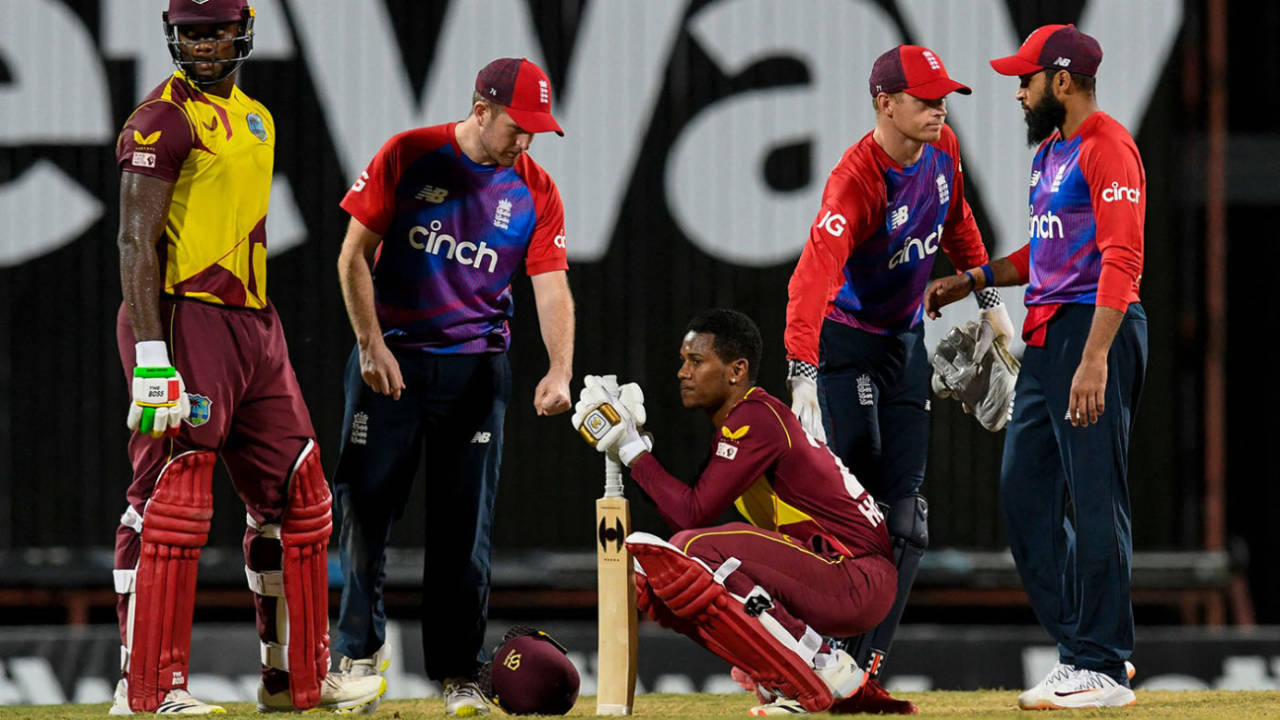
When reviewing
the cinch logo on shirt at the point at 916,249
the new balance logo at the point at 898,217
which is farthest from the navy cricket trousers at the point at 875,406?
the new balance logo at the point at 898,217

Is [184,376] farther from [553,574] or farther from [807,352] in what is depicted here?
[553,574]

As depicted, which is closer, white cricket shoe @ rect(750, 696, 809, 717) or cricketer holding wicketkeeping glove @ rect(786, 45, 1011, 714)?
white cricket shoe @ rect(750, 696, 809, 717)

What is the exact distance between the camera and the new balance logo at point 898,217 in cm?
532

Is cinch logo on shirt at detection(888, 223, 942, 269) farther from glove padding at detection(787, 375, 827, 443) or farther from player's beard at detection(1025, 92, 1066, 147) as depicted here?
glove padding at detection(787, 375, 827, 443)

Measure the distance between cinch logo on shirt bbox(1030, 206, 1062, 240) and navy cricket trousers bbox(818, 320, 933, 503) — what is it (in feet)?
1.80

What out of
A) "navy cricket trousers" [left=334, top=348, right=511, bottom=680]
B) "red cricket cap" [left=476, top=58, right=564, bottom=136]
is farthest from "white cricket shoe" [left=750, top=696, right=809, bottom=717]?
"red cricket cap" [left=476, top=58, right=564, bottom=136]

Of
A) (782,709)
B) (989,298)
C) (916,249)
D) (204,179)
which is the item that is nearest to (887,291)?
(916,249)

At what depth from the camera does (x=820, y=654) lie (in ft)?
15.3

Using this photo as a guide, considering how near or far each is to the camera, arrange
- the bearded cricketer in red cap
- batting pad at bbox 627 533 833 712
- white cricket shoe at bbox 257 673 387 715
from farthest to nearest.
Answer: the bearded cricketer in red cap → white cricket shoe at bbox 257 673 387 715 → batting pad at bbox 627 533 833 712

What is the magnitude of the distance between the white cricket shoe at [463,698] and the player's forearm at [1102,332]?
2017 millimetres

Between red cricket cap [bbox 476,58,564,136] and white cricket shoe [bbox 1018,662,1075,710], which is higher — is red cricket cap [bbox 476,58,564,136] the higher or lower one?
the higher one

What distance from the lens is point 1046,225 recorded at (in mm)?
5086

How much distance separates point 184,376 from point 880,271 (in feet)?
7.06

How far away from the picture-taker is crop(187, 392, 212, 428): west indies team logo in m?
4.49
